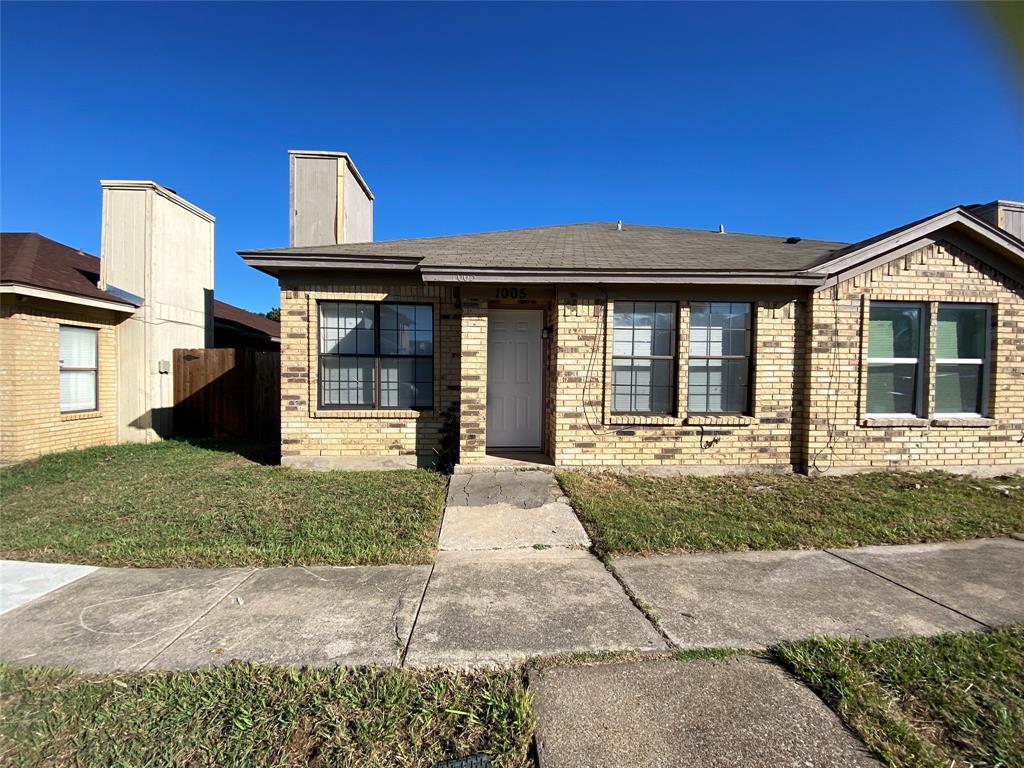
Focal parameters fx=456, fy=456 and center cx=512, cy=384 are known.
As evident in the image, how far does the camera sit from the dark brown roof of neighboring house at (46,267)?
7992mm

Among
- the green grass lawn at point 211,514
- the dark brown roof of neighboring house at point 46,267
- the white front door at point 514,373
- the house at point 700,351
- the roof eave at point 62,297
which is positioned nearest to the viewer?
the green grass lawn at point 211,514

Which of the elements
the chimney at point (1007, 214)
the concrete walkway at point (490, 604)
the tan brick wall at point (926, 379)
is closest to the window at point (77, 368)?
the concrete walkway at point (490, 604)

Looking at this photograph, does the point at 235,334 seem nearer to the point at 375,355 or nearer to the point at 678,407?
the point at 375,355

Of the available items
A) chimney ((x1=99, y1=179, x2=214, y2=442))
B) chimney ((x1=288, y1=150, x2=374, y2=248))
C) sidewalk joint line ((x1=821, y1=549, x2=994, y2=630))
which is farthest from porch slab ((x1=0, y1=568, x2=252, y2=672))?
chimney ((x1=99, y1=179, x2=214, y2=442))

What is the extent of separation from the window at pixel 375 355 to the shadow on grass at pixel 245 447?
1679mm

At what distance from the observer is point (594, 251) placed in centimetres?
Result: 788

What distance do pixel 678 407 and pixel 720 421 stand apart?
0.65m

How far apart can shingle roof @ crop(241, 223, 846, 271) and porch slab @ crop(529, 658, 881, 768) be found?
513 cm

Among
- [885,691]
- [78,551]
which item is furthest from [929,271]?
[78,551]

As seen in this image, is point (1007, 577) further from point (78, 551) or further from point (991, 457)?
point (78, 551)

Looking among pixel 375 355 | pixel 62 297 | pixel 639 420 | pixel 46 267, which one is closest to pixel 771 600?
pixel 639 420

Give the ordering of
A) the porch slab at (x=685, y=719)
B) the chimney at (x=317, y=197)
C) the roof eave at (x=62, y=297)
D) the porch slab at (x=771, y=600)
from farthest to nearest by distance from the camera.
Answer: the chimney at (x=317, y=197), the roof eave at (x=62, y=297), the porch slab at (x=771, y=600), the porch slab at (x=685, y=719)

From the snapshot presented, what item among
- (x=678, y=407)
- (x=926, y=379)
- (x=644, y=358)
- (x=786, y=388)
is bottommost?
(x=678, y=407)

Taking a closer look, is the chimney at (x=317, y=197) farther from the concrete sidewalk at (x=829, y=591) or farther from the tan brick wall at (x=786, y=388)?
the concrete sidewalk at (x=829, y=591)
